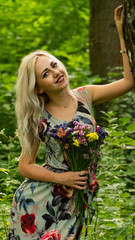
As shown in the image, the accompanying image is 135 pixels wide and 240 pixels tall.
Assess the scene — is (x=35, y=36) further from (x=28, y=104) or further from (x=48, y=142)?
(x=48, y=142)

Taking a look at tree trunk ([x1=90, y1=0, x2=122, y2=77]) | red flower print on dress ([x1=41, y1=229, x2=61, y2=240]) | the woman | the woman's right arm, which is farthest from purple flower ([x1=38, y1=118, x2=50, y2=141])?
tree trunk ([x1=90, y1=0, x2=122, y2=77])

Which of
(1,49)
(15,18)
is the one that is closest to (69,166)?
(15,18)

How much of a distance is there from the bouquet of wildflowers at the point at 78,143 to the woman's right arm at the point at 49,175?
0.05 meters

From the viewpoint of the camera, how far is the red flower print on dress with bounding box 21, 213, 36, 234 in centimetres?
244

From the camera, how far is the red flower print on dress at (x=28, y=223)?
96.0 inches

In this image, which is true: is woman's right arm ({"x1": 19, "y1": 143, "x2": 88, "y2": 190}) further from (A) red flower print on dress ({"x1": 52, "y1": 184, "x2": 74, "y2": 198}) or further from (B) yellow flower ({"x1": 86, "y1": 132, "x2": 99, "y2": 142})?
(B) yellow flower ({"x1": 86, "y1": 132, "x2": 99, "y2": 142})

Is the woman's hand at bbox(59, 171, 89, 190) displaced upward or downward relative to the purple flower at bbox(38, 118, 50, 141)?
downward

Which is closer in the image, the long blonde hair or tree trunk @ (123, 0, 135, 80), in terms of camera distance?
tree trunk @ (123, 0, 135, 80)

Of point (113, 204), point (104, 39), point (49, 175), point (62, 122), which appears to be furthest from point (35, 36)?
point (49, 175)

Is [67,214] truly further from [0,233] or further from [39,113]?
[0,233]

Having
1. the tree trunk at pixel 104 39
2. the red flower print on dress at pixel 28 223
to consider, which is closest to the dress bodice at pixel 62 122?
the red flower print on dress at pixel 28 223

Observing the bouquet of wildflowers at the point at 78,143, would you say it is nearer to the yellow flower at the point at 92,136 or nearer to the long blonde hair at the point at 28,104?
the yellow flower at the point at 92,136

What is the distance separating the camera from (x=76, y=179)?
7.49ft

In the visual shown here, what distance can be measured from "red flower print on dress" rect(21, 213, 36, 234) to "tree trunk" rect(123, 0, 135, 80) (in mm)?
1128
